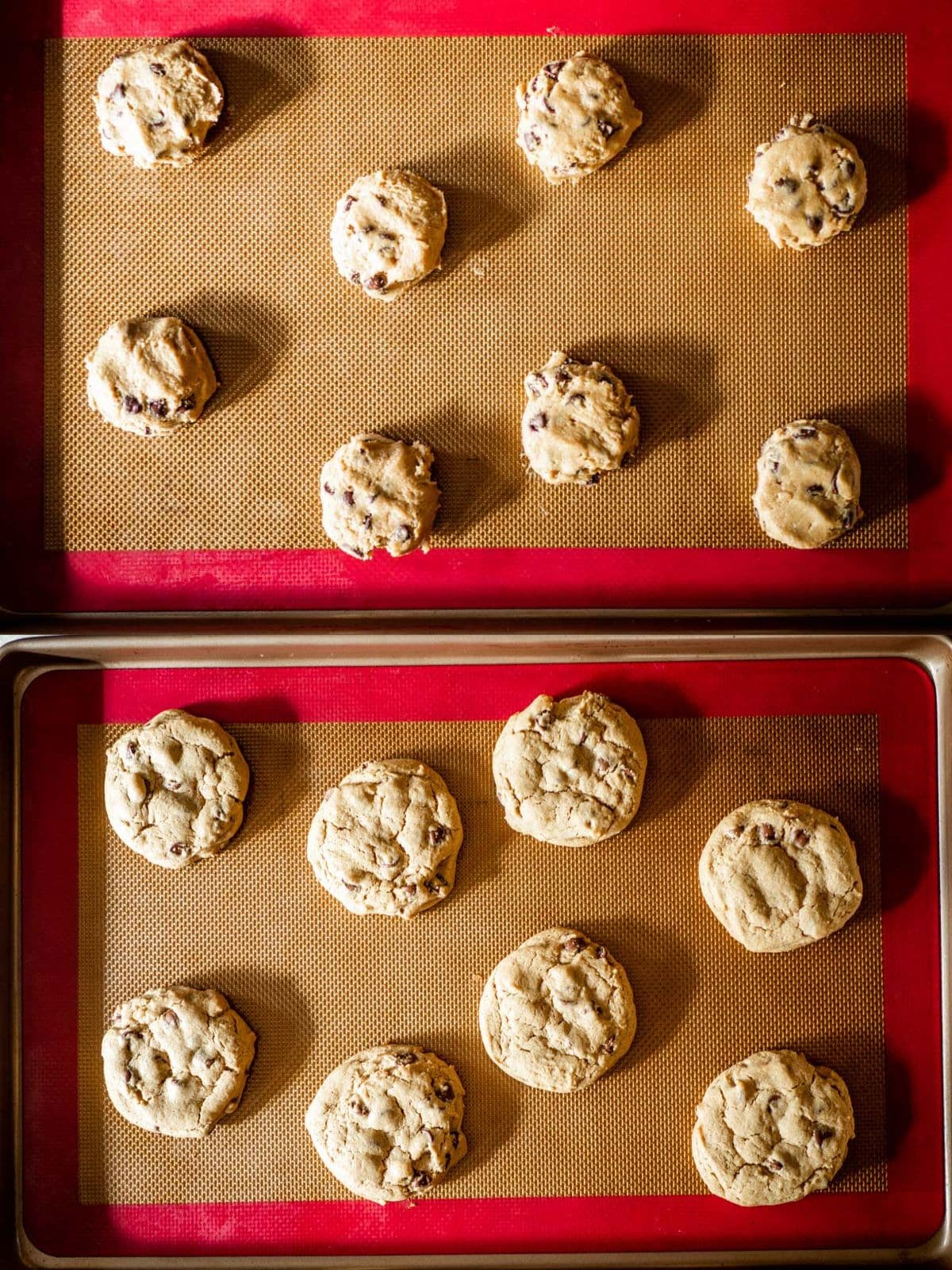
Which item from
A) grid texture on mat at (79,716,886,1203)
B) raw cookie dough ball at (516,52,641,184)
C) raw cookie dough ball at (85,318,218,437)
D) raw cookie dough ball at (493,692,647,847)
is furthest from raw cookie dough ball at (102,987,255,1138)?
raw cookie dough ball at (516,52,641,184)

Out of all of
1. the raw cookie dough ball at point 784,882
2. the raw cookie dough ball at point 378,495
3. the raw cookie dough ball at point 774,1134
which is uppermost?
the raw cookie dough ball at point 378,495

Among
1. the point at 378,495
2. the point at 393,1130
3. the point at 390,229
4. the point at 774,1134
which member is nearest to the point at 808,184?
the point at 390,229

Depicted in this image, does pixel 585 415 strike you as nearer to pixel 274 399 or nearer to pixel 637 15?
pixel 274 399

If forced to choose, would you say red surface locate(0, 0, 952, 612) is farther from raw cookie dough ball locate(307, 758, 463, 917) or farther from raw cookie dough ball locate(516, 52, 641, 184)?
raw cookie dough ball locate(307, 758, 463, 917)

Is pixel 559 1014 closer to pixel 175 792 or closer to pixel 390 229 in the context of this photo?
pixel 175 792

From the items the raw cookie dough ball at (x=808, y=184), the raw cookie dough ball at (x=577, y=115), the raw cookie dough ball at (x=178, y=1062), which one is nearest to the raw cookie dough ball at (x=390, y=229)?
the raw cookie dough ball at (x=577, y=115)

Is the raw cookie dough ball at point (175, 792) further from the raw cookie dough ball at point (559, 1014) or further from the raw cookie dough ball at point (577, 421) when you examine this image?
the raw cookie dough ball at point (577, 421)
